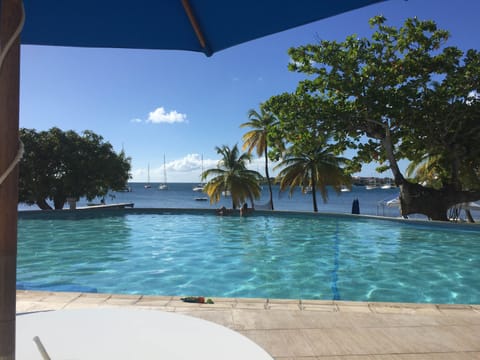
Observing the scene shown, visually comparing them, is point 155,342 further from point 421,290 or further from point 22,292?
point 421,290

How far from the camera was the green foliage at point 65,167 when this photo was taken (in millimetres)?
23328

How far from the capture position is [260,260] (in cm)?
959

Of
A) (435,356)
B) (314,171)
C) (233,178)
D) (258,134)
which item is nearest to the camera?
(435,356)

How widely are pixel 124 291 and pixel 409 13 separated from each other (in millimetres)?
18140

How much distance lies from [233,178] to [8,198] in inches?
962

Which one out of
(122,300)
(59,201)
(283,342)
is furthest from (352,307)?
(59,201)

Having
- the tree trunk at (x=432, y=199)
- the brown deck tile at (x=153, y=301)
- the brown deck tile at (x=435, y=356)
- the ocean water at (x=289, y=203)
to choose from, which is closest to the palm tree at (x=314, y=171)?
the ocean water at (x=289, y=203)

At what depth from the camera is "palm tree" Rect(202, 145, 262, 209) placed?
25.6 metres

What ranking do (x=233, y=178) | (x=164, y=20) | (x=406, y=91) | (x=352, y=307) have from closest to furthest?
(x=164, y=20) → (x=352, y=307) → (x=406, y=91) → (x=233, y=178)

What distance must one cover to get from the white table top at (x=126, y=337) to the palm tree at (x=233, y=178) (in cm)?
2325

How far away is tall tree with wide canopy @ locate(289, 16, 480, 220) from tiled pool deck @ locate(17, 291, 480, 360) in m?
13.2

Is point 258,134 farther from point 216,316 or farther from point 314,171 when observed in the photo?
point 216,316

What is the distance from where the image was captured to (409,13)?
1633 centimetres

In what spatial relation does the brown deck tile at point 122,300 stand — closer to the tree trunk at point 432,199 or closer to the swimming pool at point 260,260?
the swimming pool at point 260,260
